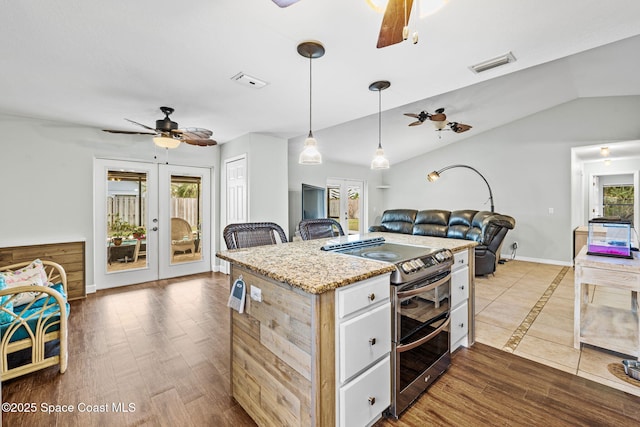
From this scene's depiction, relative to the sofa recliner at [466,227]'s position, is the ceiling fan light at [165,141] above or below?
above

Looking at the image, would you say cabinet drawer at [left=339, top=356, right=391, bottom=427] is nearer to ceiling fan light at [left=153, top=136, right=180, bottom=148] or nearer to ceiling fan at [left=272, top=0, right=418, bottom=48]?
ceiling fan at [left=272, top=0, right=418, bottom=48]

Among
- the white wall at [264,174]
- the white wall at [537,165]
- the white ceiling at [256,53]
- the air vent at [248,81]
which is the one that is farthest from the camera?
the white wall at [537,165]

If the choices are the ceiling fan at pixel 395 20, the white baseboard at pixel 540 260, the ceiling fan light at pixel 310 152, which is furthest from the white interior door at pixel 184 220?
the white baseboard at pixel 540 260

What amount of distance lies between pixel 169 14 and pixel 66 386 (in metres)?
2.56

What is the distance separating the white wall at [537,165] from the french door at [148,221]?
223 inches

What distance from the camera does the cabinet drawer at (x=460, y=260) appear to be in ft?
7.04

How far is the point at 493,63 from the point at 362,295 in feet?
7.47

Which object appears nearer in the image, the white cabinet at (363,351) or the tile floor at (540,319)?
the white cabinet at (363,351)

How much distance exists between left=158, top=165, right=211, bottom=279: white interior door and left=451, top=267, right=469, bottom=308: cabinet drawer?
4.27 meters

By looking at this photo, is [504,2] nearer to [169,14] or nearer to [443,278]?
[443,278]

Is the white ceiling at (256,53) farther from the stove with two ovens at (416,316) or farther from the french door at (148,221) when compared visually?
the stove with two ovens at (416,316)

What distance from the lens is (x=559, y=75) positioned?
415cm

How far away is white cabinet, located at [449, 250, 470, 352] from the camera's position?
2.14 meters

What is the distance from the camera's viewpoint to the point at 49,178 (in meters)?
3.63
